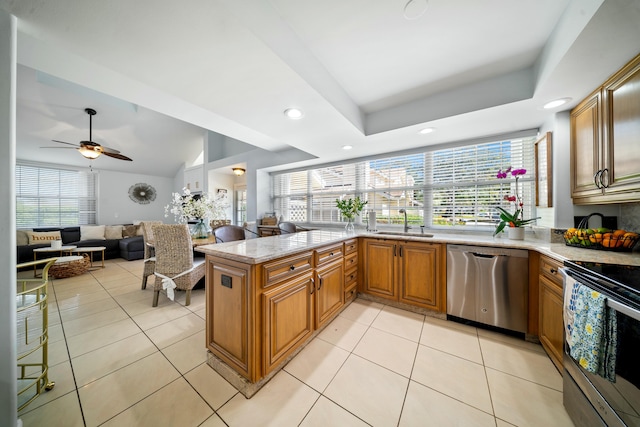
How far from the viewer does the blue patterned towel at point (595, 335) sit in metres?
0.92

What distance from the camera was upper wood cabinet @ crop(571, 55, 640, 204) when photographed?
1.35 m

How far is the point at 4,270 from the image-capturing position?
98 cm

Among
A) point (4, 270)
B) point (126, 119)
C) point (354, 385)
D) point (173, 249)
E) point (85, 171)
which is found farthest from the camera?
point (85, 171)

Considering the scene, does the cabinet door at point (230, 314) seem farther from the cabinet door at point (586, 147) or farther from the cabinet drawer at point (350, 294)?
the cabinet door at point (586, 147)

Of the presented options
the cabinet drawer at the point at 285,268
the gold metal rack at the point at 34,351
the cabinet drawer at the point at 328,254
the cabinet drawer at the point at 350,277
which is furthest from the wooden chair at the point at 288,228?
the gold metal rack at the point at 34,351

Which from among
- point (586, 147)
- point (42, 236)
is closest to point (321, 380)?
point (586, 147)

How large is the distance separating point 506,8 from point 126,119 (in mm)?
6841

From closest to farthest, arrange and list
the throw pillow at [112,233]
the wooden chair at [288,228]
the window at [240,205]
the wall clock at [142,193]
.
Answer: the wooden chair at [288,228], the throw pillow at [112,233], the window at [240,205], the wall clock at [142,193]

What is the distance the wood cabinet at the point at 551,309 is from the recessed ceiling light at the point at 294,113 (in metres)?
2.47

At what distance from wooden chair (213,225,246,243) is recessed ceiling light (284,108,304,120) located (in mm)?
1788

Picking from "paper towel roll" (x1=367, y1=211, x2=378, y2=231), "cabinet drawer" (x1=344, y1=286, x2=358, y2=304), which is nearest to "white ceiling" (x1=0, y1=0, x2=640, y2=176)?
"paper towel roll" (x1=367, y1=211, x2=378, y2=231)

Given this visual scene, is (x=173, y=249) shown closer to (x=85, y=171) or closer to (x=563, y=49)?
(x=563, y=49)

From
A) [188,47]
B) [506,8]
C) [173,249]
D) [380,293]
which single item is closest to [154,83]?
[188,47]

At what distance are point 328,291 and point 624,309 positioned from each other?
5.74 feet
